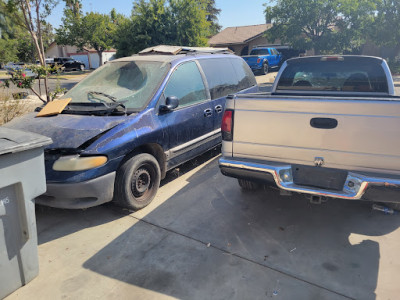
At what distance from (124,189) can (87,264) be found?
918 millimetres

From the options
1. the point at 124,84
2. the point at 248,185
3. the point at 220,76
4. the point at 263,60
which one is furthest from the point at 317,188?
the point at 263,60

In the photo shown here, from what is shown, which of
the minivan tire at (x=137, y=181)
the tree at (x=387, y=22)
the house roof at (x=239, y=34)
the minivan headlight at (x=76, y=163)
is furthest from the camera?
the house roof at (x=239, y=34)

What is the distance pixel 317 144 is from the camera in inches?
116

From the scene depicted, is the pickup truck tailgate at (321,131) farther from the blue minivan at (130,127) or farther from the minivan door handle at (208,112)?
the minivan door handle at (208,112)

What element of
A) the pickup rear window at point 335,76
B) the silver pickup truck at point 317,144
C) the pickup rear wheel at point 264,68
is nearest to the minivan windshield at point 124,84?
the silver pickup truck at point 317,144

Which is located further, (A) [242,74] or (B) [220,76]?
(A) [242,74]

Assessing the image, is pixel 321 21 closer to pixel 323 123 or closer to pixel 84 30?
pixel 323 123

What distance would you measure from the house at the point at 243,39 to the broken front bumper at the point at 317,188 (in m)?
27.6

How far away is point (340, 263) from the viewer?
2830 mm

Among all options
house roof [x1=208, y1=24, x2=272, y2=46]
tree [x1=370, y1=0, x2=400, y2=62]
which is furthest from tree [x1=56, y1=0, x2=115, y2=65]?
tree [x1=370, y1=0, x2=400, y2=62]

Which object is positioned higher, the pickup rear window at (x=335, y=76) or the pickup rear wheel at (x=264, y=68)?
the pickup rear wheel at (x=264, y=68)

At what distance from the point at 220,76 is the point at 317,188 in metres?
3.08

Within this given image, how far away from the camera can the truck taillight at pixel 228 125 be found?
3320 millimetres

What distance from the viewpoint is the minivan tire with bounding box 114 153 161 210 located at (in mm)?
3531
